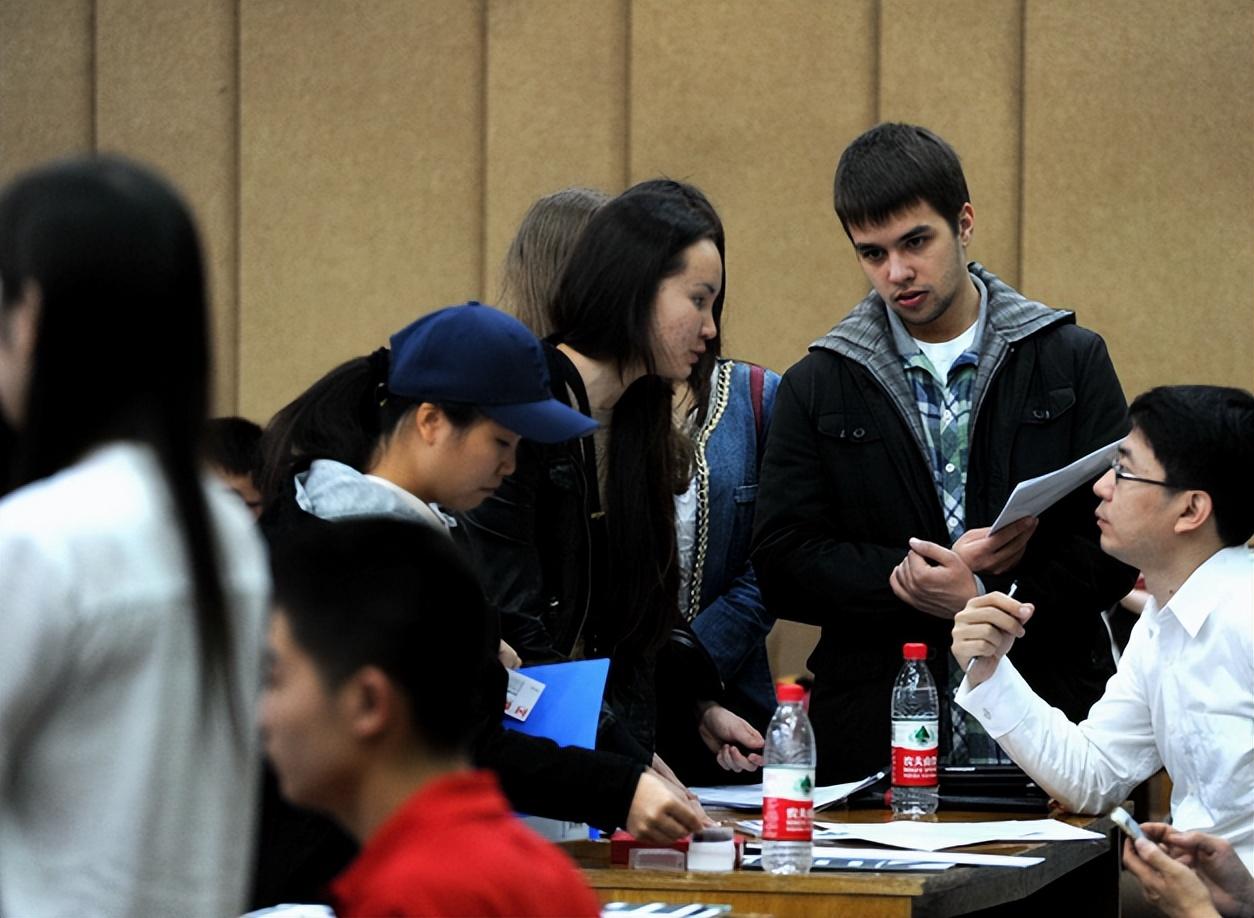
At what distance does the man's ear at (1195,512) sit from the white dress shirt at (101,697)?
Answer: 1819 millimetres

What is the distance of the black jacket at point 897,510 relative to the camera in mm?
3023

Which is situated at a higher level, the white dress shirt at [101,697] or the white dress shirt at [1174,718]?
the white dress shirt at [101,697]

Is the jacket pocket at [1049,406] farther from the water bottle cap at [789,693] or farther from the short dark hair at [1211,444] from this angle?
the water bottle cap at [789,693]

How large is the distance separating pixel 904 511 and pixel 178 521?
2.03m

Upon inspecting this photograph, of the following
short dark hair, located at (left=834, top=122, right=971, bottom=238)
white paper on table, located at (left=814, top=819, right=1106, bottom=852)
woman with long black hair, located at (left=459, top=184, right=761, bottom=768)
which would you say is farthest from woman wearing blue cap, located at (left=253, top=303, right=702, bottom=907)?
short dark hair, located at (left=834, top=122, right=971, bottom=238)

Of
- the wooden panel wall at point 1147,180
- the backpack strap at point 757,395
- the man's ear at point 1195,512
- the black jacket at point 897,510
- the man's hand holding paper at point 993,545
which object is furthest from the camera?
the wooden panel wall at point 1147,180

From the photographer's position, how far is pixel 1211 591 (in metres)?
2.67

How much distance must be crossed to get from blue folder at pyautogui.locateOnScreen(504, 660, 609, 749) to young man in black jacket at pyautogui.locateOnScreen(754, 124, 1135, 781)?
85 cm

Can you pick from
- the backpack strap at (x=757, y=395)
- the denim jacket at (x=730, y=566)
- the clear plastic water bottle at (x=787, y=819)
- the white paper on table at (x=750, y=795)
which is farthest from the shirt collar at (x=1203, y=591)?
the backpack strap at (x=757, y=395)

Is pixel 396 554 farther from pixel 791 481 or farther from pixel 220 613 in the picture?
pixel 791 481

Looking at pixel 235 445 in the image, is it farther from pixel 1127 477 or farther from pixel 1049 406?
pixel 1127 477

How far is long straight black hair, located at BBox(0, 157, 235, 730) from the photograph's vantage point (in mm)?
1215

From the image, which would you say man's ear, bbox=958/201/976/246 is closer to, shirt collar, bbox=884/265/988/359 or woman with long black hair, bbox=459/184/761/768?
shirt collar, bbox=884/265/988/359

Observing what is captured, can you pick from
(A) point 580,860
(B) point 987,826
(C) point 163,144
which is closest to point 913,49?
(C) point 163,144
